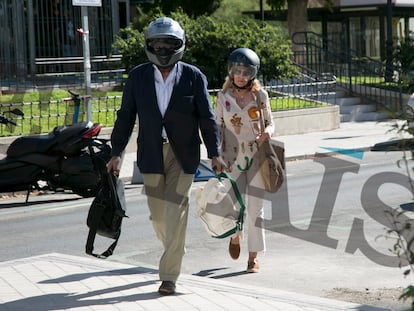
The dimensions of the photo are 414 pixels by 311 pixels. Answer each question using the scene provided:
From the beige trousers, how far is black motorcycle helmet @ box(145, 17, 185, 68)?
628 mm

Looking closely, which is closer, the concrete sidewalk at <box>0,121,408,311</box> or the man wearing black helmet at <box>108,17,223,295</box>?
the concrete sidewalk at <box>0,121,408,311</box>

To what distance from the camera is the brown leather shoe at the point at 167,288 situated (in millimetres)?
7066

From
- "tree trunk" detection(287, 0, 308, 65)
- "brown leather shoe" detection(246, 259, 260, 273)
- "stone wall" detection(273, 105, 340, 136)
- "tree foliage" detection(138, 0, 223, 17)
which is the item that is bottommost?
"brown leather shoe" detection(246, 259, 260, 273)

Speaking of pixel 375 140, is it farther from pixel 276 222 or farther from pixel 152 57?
pixel 152 57

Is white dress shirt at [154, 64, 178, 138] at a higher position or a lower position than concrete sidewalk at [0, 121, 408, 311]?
higher

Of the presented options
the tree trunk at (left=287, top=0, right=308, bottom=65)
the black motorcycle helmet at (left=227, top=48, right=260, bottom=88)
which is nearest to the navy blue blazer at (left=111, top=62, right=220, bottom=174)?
the black motorcycle helmet at (left=227, top=48, right=260, bottom=88)

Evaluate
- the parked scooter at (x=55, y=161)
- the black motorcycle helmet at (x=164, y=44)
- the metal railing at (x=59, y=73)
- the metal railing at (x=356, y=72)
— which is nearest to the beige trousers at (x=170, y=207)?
the black motorcycle helmet at (x=164, y=44)

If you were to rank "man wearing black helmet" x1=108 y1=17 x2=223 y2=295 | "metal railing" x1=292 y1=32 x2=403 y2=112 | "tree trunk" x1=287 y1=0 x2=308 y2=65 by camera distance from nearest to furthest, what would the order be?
"man wearing black helmet" x1=108 y1=17 x2=223 y2=295 < "metal railing" x1=292 y1=32 x2=403 y2=112 < "tree trunk" x1=287 y1=0 x2=308 y2=65

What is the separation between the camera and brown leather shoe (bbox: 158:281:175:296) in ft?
23.2

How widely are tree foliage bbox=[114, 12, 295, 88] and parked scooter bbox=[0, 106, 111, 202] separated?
35.8ft

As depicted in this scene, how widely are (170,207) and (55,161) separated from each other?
6.24 m

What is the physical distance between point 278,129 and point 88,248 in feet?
48.3

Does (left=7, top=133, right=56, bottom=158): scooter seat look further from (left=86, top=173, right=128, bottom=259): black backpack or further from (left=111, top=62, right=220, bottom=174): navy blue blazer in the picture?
(left=111, top=62, right=220, bottom=174): navy blue blazer

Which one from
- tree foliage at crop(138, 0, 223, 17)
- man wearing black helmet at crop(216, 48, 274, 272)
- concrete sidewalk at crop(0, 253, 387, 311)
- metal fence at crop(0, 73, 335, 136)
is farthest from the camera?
tree foliage at crop(138, 0, 223, 17)
